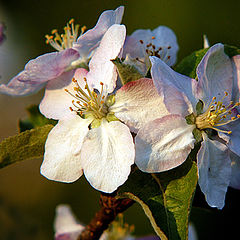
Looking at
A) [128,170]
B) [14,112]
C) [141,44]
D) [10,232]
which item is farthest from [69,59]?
[14,112]

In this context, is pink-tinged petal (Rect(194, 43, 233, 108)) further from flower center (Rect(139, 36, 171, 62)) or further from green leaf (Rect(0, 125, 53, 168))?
green leaf (Rect(0, 125, 53, 168))

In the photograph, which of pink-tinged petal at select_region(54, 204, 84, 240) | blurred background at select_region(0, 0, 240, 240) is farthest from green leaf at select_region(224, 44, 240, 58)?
blurred background at select_region(0, 0, 240, 240)

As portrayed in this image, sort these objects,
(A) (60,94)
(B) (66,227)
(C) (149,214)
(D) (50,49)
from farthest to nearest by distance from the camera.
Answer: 1. (D) (50,49)
2. (B) (66,227)
3. (A) (60,94)
4. (C) (149,214)

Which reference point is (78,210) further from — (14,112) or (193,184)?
(193,184)

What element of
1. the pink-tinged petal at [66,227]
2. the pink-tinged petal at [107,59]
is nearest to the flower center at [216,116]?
the pink-tinged petal at [107,59]

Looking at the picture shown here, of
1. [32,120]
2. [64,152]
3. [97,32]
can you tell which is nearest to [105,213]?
[64,152]

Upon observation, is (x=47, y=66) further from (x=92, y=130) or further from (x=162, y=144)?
(x=162, y=144)
